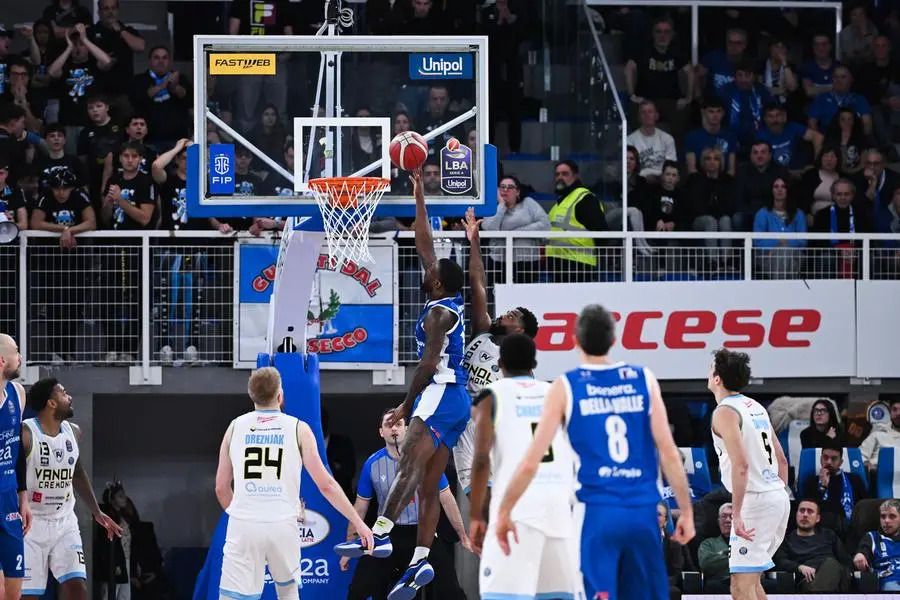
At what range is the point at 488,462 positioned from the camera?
8.98 metres

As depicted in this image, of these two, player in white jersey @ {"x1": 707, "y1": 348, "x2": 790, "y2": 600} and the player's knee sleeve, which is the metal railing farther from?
the player's knee sleeve

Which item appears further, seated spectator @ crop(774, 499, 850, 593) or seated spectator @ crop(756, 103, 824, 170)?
seated spectator @ crop(756, 103, 824, 170)

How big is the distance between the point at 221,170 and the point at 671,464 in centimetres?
462

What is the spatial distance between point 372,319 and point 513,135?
4012 millimetres

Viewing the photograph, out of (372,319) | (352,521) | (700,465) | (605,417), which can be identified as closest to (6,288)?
(372,319)

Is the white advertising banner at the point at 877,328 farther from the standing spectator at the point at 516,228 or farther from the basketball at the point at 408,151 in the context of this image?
the basketball at the point at 408,151

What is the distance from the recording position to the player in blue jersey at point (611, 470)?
860 centimetres

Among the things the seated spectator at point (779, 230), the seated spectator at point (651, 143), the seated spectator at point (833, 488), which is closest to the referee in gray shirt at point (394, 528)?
the seated spectator at point (833, 488)

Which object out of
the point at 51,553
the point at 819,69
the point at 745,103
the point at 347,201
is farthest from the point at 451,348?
the point at 819,69

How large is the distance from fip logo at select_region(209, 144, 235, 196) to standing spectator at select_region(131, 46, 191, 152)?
5557 mm

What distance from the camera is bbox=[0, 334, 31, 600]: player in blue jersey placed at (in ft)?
38.3

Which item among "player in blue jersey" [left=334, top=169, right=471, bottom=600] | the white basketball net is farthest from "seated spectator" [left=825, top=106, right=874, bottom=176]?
the white basketball net

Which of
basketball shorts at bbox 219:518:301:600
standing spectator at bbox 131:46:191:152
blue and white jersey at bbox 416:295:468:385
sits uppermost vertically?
standing spectator at bbox 131:46:191:152

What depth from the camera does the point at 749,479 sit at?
11594 millimetres
